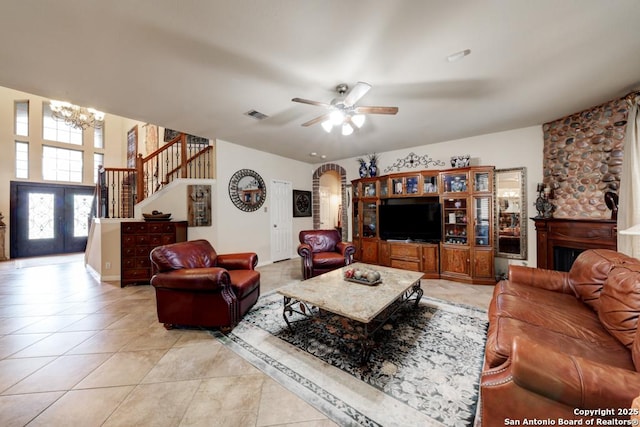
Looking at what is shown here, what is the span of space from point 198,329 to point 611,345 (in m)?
3.21

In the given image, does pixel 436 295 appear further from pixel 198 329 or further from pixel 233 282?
pixel 198 329

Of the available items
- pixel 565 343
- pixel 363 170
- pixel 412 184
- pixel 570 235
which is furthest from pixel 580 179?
pixel 363 170

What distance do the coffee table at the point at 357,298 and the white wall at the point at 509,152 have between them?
2.65 m

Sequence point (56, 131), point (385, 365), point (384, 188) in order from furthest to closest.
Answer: point (56, 131) < point (384, 188) < point (385, 365)

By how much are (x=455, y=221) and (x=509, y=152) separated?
1.46 meters

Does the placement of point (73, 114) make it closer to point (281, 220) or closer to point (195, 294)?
point (281, 220)

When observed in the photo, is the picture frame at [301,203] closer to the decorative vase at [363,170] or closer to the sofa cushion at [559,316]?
the decorative vase at [363,170]

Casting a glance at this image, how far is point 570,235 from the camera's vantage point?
3096 millimetres

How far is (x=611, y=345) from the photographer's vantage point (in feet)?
4.45

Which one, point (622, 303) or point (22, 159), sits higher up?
point (22, 159)

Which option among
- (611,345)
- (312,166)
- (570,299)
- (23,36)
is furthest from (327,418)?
(312,166)

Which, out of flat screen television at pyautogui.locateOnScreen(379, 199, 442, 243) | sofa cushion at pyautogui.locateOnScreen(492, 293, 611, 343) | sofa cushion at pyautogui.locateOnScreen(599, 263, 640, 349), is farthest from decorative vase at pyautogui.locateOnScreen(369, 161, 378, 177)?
sofa cushion at pyautogui.locateOnScreen(599, 263, 640, 349)

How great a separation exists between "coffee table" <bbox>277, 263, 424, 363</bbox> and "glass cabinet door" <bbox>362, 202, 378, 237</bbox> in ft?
7.14

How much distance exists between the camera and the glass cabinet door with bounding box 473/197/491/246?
3894 millimetres
